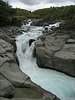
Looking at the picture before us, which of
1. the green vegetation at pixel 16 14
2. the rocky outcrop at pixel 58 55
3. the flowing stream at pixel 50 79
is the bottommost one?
the flowing stream at pixel 50 79

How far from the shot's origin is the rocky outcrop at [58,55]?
7.65 meters

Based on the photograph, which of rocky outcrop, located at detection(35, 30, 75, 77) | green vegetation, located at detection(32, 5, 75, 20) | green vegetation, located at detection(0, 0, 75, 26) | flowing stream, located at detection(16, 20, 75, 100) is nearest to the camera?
flowing stream, located at detection(16, 20, 75, 100)

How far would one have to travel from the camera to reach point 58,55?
8.09 metres

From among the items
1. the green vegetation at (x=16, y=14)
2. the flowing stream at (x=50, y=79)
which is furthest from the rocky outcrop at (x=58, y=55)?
the green vegetation at (x=16, y=14)

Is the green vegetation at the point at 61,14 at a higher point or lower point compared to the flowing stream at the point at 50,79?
higher

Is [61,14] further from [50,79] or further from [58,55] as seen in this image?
[50,79]

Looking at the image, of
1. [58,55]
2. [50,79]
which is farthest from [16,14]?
[50,79]

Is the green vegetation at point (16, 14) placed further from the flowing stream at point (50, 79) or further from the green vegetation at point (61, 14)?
the flowing stream at point (50, 79)

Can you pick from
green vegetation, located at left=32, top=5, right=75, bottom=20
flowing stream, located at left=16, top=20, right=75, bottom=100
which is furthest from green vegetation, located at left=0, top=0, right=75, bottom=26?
flowing stream, located at left=16, top=20, right=75, bottom=100

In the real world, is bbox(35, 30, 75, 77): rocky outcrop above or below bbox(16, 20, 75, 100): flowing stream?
above

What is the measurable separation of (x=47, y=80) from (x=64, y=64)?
5.94 feet

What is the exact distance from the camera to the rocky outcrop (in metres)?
7.65

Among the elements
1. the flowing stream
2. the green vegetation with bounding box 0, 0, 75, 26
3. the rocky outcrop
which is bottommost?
the flowing stream

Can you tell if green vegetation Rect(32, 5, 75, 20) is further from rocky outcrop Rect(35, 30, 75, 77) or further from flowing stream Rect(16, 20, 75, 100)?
flowing stream Rect(16, 20, 75, 100)
